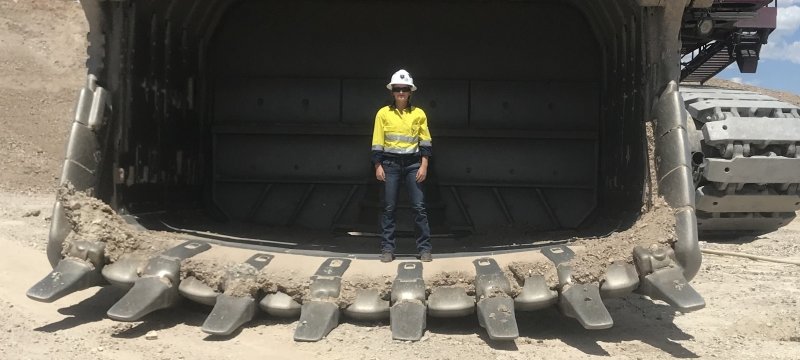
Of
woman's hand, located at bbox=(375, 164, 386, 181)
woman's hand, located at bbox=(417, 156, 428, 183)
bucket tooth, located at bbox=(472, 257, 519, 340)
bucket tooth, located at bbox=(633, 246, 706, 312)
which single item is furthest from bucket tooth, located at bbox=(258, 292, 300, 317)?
bucket tooth, located at bbox=(633, 246, 706, 312)

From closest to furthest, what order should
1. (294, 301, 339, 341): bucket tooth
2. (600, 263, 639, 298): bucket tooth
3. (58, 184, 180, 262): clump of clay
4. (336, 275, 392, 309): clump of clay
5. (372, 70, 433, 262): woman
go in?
(294, 301, 339, 341): bucket tooth → (600, 263, 639, 298): bucket tooth → (336, 275, 392, 309): clump of clay → (58, 184, 180, 262): clump of clay → (372, 70, 433, 262): woman

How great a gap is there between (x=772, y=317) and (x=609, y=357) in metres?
1.29

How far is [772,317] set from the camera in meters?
4.04

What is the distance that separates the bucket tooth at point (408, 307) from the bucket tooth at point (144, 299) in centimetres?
114

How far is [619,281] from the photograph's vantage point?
3.59 meters

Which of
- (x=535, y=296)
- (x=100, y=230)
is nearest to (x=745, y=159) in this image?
(x=535, y=296)

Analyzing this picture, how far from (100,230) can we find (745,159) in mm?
4370

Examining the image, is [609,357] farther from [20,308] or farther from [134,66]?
[134,66]

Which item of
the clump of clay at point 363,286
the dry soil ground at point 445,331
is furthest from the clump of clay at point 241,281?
the clump of clay at point 363,286

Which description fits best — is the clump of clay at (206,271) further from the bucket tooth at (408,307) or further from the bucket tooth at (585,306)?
the bucket tooth at (585,306)

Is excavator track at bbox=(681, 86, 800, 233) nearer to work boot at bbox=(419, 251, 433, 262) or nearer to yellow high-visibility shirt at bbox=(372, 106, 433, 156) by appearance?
yellow high-visibility shirt at bbox=(372, 106, 433, 156)

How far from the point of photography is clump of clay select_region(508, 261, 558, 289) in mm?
3644

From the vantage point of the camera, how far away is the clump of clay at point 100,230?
12.7ft

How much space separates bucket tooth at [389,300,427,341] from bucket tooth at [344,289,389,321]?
7 centimetres
